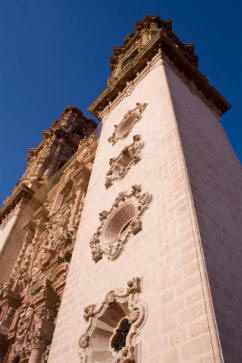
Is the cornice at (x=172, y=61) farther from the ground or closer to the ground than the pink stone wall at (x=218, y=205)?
farther from the ground

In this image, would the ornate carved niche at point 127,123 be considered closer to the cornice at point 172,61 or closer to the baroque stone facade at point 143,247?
the baroque stone facade at point 143,247

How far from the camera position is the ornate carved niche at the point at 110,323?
610 cm

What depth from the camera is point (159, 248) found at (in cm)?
634

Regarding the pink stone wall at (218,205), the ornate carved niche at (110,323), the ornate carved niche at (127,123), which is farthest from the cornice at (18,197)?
the ornate carved niche at (110,323)

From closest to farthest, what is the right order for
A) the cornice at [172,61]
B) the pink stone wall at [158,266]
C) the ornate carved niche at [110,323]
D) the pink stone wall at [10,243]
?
the pink stone wall at [158,266], the ornate carved niche at [110,323], the cornice at [172,61], the pink stone wall at [10,243]

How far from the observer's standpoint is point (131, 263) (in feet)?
22.5

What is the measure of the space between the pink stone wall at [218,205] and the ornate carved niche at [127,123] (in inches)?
53.6

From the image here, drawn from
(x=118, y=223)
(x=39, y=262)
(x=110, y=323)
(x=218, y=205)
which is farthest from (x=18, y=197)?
Answer: (x=218, y=205)

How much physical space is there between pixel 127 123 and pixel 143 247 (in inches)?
271

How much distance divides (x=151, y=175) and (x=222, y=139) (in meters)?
5.06

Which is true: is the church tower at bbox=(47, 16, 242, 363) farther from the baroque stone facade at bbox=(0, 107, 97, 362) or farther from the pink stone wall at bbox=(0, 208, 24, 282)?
the pink stone wall at bbox=(0, 208, 24, 282)

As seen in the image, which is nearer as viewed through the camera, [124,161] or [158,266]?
[158,266]

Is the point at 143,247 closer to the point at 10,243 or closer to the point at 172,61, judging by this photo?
the point at 172,61

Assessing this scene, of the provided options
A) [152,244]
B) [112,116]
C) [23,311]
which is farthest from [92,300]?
[112,116]
